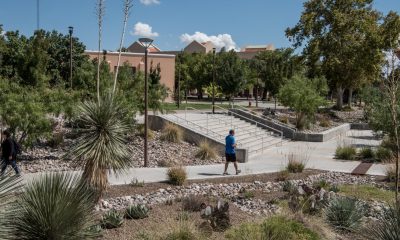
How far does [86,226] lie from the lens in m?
5.94

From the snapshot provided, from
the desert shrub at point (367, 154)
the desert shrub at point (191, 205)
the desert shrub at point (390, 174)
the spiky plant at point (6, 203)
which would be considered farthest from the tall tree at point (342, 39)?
the spiky plant at point (6, 203)

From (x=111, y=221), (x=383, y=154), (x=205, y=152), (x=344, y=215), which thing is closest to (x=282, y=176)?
(x=205, y=152)

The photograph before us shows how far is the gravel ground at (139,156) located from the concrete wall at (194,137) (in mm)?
443

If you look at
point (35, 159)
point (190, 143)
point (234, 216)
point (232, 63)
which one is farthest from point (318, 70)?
point (234, 216)

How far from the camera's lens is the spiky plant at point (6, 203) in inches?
170

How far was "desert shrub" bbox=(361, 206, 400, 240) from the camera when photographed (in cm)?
605

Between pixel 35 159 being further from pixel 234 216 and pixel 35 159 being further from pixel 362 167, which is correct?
pixel 362 167

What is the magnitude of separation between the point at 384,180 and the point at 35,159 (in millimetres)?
11549

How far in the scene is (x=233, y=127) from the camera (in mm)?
26156

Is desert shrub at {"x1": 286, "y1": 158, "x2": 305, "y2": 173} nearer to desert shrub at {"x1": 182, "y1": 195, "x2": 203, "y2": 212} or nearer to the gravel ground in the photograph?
the gravel ground

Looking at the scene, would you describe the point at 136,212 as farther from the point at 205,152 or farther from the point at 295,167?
the point at 205,152

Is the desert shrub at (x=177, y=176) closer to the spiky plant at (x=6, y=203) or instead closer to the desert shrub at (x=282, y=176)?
the desert shrub at (x=282, y=176)

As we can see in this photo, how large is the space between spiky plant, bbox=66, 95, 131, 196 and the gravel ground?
4552 millimetres

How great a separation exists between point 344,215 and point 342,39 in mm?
32365
